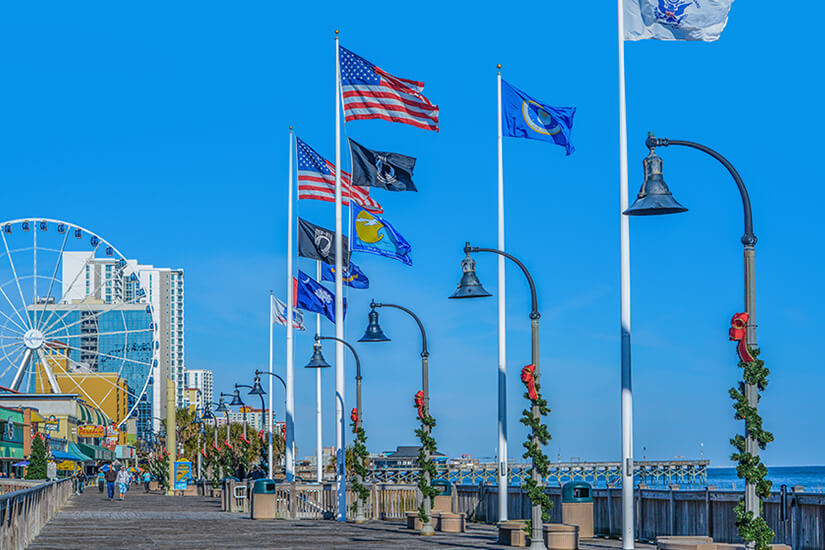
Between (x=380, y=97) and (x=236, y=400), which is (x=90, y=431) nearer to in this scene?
(x=236, y=400)

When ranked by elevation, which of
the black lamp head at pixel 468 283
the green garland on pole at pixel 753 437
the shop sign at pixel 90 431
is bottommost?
the shop sign at pixel 90 431

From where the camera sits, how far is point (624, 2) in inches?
960

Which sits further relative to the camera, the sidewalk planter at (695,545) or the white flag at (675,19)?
the white flag at (675,19)

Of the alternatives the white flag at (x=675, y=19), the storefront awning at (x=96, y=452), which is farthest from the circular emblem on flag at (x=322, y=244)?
the storefront awning at (x=96, y=452)

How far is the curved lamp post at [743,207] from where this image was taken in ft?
52.1

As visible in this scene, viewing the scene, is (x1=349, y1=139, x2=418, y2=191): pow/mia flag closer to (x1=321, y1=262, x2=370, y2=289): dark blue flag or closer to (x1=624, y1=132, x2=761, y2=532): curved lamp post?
(x1=321, y1=262, x2=370, y2=289): dark blue flag

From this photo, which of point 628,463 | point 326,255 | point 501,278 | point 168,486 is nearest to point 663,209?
point 628,463

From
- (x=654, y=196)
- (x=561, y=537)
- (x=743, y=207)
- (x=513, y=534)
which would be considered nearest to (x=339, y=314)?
(x=513, y=534)

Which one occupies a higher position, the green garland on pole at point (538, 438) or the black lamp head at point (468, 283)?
the black lamp head at point (468, 283)

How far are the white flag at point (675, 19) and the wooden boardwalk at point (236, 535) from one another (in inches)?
450

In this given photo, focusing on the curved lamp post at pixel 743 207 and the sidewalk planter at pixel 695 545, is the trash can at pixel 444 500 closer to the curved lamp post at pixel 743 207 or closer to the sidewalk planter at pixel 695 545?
the sidewalk planter at pixel 695 545

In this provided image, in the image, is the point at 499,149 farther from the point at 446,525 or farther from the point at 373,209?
the point at 446,525

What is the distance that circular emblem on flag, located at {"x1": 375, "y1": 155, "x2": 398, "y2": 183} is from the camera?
35.7 m

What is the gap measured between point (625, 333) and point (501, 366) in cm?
940
